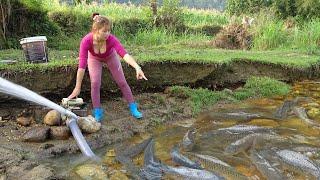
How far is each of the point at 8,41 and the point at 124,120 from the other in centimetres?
520

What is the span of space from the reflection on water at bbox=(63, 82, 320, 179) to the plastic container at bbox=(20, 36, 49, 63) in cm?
260

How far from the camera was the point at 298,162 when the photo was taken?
5.65m

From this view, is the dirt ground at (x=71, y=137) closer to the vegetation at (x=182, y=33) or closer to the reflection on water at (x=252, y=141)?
the reflection on water at (x=252, y=141)

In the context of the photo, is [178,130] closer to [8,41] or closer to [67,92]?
[67,92]

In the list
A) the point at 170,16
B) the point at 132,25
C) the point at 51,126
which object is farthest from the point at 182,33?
the point at 51,126

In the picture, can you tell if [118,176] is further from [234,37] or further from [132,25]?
[132,25]

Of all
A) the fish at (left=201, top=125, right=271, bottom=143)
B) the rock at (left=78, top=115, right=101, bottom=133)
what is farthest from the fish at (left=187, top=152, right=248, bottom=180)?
the rock at (left=78, top=115, right=101, bottom=133)

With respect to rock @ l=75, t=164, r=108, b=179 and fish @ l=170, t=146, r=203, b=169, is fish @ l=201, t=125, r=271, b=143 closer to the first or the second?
fish @ l=170, t=146, r=203, b=169

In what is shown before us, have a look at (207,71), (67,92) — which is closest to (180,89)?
(207,71)

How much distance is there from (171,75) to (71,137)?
10.6 ft

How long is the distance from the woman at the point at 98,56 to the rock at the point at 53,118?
1.13 feet

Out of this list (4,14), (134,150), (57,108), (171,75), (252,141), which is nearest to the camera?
(134,150)

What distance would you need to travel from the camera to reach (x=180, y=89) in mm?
8883

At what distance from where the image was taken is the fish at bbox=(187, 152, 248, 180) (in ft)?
17.4
